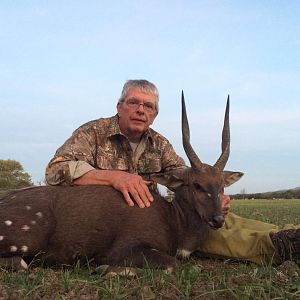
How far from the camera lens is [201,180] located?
6000 millimetres

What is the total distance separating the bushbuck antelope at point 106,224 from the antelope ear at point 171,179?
31mm

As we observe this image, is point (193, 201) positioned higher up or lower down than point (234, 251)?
higher up

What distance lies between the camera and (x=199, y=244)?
19.8ft

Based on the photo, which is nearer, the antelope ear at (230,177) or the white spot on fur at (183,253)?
the white spot on fur at (183,253)

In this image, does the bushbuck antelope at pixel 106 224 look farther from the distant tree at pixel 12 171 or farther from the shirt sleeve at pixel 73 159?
the distant tree at pixel 12 171

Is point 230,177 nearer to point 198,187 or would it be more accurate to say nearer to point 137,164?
point 198,187

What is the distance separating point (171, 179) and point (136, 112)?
1.27 metres

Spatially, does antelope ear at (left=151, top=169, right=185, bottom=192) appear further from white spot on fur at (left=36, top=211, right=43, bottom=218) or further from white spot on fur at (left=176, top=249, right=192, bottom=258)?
white spot on fur at (left=36, top=211, right=43, bottom=218)

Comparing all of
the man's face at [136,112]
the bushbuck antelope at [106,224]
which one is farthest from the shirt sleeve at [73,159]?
the man's face at [136,112]

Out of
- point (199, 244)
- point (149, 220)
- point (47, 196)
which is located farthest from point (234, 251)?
point (47, 196)

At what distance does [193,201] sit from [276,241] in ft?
3.62

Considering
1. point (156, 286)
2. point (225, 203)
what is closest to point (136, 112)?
point (225, 203)

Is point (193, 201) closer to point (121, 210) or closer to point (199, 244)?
point (199, 244)

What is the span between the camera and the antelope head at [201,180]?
5801 millimetres
